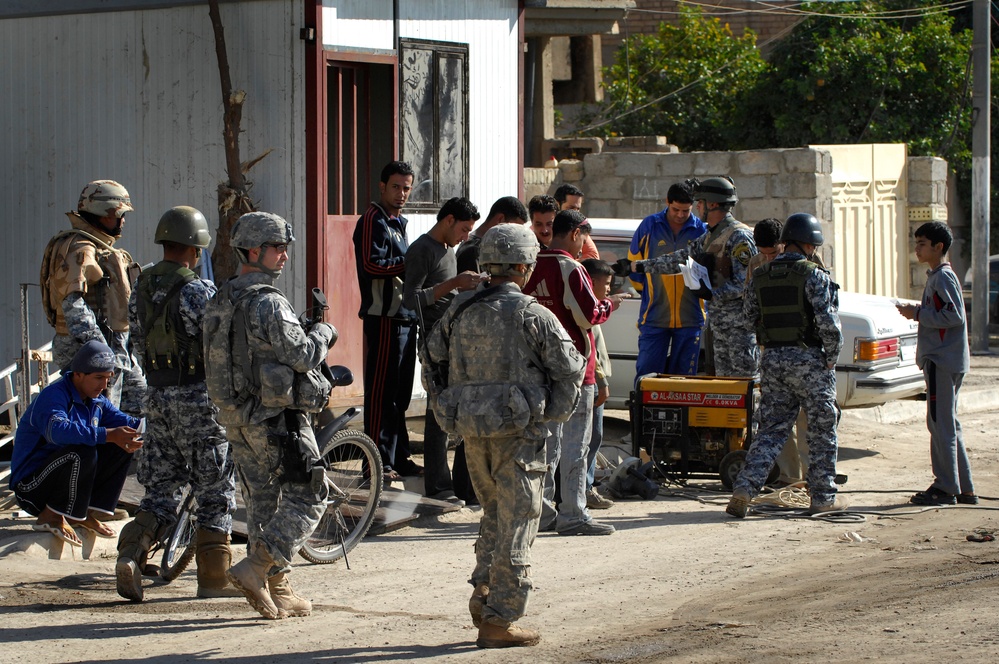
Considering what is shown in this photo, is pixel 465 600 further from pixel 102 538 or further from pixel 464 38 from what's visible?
pixel 464 38

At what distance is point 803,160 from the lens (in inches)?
643

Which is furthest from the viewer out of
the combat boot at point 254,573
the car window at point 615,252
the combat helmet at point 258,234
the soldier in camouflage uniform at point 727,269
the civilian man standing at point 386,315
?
the car window at point 615,252

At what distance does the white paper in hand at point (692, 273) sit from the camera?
9617mm

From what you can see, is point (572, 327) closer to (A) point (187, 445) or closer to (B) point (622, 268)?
(B) point (622, 268)

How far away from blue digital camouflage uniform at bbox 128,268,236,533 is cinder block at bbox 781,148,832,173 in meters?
11.0

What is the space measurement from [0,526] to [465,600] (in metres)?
2.87

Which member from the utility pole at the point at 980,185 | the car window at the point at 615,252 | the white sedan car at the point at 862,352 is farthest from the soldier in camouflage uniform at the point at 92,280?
the utility pole at the point at 980,185

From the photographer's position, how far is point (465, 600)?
670cm

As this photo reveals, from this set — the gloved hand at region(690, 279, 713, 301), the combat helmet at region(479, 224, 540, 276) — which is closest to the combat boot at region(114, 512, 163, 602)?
the combat helmet at region(479, 224, 540, 276)

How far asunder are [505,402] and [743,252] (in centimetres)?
465

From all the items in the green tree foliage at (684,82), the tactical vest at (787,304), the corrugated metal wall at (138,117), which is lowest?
the tactical vest at (787,304)

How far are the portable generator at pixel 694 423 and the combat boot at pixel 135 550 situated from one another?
164 inches

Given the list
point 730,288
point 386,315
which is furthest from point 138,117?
point 730,288

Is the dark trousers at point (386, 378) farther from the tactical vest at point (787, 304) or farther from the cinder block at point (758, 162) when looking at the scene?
the cinder block at point (758, 162)
